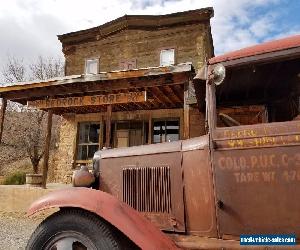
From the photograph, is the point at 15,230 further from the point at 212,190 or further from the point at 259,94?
the point at 259,94

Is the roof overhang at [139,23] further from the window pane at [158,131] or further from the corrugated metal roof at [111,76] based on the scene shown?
the corrugated metal roof at [111,76]

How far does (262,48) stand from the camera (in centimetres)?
286

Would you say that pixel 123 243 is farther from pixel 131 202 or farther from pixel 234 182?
pixel 234 182

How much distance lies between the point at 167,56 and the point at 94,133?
4.38 metres

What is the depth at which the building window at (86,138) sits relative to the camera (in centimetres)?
1369

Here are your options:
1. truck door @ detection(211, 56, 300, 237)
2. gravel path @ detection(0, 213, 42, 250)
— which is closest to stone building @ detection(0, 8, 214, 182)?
gravel path @ detection(0, 213, 42, 250)

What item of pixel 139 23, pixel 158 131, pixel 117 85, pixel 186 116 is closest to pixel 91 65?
pixel 139 23

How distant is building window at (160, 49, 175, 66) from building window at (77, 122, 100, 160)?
373 centimetres

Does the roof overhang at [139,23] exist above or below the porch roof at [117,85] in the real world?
above

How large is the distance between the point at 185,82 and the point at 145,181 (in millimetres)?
5846

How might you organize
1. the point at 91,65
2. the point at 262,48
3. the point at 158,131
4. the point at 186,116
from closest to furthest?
1. the point at 262,48
2. the point at 186,116
3. the point at 158,131
4. the point at 91,65

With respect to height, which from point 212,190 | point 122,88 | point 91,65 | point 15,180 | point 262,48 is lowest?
point 212,190

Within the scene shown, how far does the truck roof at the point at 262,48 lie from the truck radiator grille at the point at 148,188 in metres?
1.12

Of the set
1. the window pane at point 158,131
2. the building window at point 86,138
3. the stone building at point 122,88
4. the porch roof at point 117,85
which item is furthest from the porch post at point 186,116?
the building window at point 86,138
